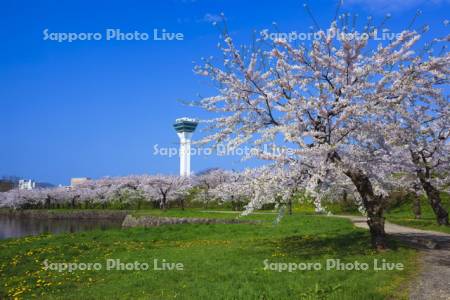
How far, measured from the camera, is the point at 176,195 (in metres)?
82.4

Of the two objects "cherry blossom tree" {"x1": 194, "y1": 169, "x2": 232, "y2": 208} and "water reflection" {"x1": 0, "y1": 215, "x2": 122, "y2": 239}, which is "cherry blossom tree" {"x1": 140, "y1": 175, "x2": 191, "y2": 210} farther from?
"water reflection" {"x1": 0, "y1": 215, "x2": 122, "y2": 239}

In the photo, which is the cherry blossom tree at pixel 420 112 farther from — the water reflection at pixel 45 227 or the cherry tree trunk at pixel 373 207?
the water reflection at pixel 45 227

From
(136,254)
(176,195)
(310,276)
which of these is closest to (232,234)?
(136,254)

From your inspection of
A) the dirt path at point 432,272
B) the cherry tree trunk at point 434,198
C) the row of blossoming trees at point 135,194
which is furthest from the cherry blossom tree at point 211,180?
the dirt path at point 432,272

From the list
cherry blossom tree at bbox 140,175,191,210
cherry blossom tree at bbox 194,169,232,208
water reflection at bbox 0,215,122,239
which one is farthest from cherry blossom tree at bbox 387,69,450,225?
cherry blossom tree at bbox 194,169,232,208

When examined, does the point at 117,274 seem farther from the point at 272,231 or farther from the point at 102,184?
the point at 102,184

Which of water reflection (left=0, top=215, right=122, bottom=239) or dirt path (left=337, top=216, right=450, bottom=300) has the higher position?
dirt path (left=337, top=216, right=450, bottom=300)

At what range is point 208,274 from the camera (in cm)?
1369

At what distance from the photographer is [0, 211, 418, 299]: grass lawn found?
11086mm

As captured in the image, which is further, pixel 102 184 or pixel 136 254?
→ pixel 102 184

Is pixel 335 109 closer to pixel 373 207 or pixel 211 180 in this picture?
pixel 373 207

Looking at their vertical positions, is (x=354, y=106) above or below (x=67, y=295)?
above

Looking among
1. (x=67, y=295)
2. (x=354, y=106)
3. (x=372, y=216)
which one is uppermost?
(x=354, y=106)

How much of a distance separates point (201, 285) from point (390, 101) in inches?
350
